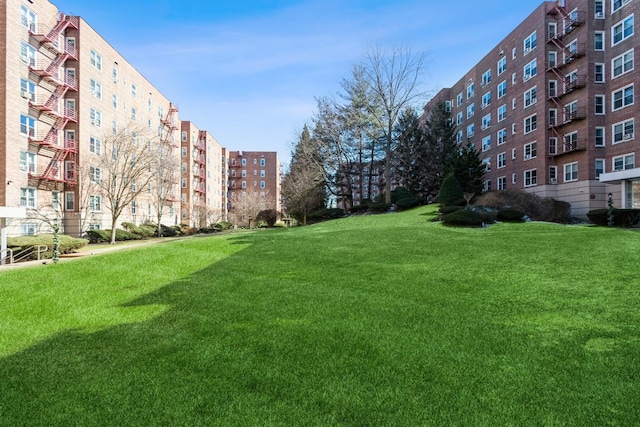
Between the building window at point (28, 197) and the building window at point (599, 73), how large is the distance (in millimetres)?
46238

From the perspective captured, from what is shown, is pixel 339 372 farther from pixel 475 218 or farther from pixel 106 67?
pixel 106 67

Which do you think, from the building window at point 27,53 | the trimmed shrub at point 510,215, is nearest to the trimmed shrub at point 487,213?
the trimmed shrub at point 510,215

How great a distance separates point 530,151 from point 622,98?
842cm

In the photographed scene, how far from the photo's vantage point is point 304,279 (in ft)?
28.3

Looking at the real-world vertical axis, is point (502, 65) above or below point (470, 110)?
above

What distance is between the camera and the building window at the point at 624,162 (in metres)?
26.8

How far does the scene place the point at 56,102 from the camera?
2969 centimetres

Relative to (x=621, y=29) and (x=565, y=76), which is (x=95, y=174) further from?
(x=621, y=29)

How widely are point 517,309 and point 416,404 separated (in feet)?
11.8

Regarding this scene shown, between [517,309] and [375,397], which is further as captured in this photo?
[517,309]

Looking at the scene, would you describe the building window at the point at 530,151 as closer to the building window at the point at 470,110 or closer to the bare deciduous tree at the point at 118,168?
the building window at the point at 470,110

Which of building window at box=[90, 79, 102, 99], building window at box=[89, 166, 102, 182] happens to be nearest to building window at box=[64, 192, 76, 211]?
building window at box=[89, 166, 102, 182]

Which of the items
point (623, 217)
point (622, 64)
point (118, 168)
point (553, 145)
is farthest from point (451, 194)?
point (118, 168)

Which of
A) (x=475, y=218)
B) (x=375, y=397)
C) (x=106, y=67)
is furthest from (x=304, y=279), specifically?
(x=106, y=67)
